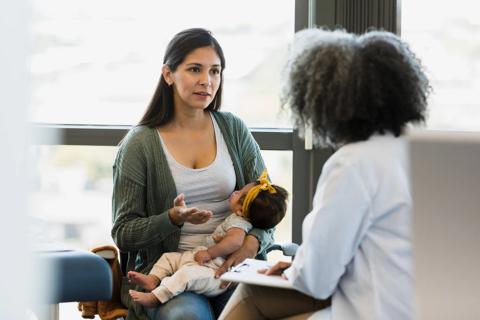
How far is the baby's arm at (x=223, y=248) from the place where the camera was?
8.39 feet

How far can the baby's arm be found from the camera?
256 cm

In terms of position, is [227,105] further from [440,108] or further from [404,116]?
[404,116]

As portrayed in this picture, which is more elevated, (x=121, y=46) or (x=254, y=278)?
(x=121, y=46)

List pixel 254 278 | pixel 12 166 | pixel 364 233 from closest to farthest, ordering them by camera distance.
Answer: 1. pixel 364 233
2. pixel 12 166
3. pixel 254 278

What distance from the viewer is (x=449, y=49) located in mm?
3277

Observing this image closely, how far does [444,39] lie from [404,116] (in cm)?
146

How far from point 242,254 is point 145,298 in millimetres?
334

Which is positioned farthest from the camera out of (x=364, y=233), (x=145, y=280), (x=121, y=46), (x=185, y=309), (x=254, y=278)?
(x=121, y=46)

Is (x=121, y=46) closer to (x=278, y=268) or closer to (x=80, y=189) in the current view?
(x=80, y=189)

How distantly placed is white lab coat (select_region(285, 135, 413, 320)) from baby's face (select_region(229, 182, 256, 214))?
2.60 feet

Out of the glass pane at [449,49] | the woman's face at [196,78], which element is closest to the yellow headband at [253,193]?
the woman's face at [196,78]

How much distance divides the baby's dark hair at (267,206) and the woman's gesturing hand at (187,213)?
0.20 meters

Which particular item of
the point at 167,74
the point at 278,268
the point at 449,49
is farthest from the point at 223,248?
the point at 449,49

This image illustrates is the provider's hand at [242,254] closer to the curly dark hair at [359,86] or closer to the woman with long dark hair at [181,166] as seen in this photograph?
the woman with long dark hair at [181,166]
